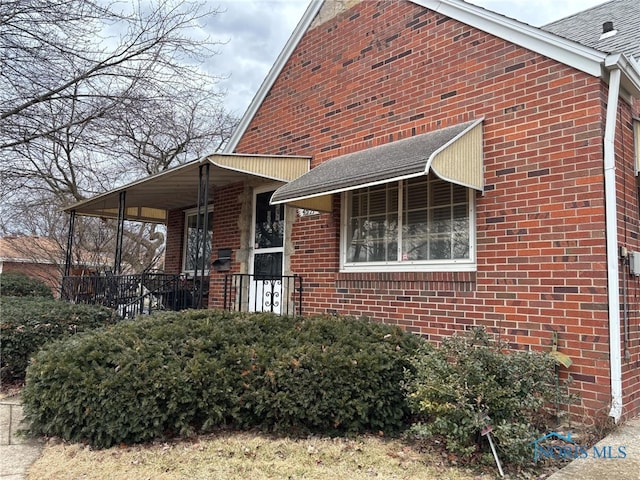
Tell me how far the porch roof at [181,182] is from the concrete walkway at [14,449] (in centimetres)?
364

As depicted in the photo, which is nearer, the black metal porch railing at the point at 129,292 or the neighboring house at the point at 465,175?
the neighboring house at the point at 465,175

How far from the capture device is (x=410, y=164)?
14.5 feet

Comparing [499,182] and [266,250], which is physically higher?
[499,182]

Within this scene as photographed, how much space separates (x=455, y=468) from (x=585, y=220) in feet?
8.19

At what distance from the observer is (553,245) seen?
443cm

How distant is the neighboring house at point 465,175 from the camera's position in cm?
424

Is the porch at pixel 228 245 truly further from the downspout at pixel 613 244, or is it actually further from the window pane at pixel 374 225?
the downspout at pixel 613 244

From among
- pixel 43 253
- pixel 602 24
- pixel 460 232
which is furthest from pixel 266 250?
pixel 43 253

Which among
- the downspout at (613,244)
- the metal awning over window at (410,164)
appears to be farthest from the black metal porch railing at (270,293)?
the downspout at (613,244)

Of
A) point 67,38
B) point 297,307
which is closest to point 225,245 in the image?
point 297,307

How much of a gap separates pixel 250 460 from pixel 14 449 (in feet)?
6.74

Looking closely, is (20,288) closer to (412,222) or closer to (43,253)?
(43,253)

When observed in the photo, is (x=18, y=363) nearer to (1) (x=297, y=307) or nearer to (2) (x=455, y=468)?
Result: (1) (x=297, y=307)

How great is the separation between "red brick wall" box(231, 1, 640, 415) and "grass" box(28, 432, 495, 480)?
1686 mm
